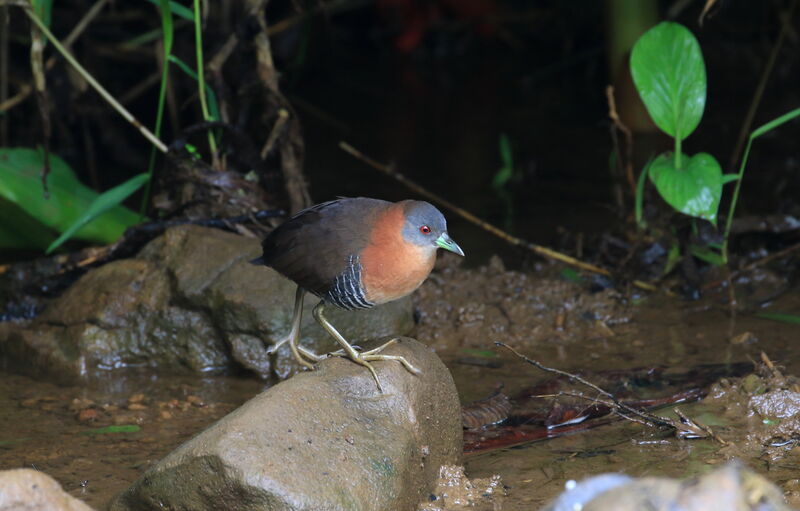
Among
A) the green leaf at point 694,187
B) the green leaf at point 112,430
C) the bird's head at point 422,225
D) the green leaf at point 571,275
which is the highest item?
the bird's head at point 422,225

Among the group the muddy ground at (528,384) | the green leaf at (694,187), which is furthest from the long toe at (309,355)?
the green leaf at (694,187)

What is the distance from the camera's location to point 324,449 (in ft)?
9.53

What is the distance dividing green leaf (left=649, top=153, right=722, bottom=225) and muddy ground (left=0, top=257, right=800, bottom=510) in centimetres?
65

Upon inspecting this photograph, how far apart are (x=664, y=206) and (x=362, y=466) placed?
2.58m

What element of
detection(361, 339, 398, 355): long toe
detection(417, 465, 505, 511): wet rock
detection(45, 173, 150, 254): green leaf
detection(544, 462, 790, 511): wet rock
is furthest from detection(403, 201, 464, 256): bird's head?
detection(45, 173, 150, 254): green leaf

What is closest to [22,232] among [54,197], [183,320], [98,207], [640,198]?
[54,197]

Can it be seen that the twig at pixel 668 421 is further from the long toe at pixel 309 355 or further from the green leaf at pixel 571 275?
the green leaf at pixel 571 275

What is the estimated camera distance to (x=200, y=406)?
13.3 feet

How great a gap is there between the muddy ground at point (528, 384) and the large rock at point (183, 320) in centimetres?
13

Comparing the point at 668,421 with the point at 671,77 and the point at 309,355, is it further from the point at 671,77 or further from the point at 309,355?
the point at 671,77

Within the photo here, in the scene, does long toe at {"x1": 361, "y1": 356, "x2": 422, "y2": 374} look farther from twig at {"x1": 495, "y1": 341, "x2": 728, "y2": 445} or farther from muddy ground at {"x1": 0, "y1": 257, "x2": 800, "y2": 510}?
muddy ground at {"x1": 0, "y1": 257, "x2": 800, "y2": 510}

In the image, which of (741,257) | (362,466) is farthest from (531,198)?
(362,466)

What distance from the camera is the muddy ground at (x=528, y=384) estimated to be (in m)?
3.32

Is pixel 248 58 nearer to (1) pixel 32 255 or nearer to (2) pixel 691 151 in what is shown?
(1) pixel 32 255
